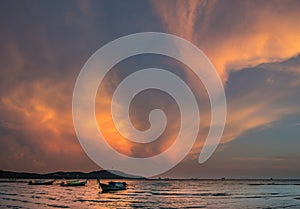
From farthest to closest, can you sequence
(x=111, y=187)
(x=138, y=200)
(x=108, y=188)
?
(x=111, y=187), (x=108, y=188), (x=138, y=200)

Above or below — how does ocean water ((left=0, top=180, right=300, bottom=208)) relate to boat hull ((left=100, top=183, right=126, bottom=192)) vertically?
below

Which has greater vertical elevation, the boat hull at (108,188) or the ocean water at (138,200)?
the boat hull at (108,188)

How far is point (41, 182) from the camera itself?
168 meters

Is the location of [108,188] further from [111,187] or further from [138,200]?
[138,200]

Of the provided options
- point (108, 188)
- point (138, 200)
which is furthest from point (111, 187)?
point (138, 200)

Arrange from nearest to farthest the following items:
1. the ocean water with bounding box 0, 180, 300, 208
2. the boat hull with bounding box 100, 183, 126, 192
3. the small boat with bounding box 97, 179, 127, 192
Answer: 1. the ocean water with bounding box 0, 180, 300, 208
2. the boat hull with bounding box 100, 183, 126, 192
3. the small boat with bounding box 97, 179, 127, 192

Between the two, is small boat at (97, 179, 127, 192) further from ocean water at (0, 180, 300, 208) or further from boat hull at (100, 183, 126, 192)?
ocean water at (0, 180, 300, 208)

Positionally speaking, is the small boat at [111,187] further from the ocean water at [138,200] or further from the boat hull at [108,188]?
the ocean water at [138,200]

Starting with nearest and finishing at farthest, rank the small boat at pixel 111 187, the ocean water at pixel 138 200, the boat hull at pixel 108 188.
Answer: the ocean water at pixel 138 200
the boat hull at pixel 108 188
the small boat at pixel 111 187

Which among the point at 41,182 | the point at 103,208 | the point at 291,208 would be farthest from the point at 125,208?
the point at 41,182

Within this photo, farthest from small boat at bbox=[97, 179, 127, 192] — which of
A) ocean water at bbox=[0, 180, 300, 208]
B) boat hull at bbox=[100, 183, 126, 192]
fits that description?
ocean water at bbox=[0, 180, 300, 208]

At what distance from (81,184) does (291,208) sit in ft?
384

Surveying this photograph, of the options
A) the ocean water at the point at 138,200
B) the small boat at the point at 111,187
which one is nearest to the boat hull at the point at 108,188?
the small boat at the point at 111,187

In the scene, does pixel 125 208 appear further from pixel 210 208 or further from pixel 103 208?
pixel 210 208
